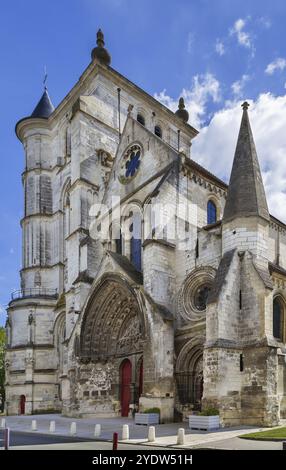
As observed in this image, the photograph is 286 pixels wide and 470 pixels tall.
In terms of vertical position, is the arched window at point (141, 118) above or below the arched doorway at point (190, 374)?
above

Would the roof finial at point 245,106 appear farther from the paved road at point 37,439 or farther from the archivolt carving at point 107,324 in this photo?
the paved road at point 37,439

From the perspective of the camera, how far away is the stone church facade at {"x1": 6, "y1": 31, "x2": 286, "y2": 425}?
15.8 metres

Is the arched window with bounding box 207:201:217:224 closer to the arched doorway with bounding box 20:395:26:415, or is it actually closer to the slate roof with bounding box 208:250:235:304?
the slate roof with bounding box 208:250:235:304

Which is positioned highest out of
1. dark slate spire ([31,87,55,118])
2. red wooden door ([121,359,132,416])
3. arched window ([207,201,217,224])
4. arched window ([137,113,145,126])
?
dark slate spire ([31,87,55,118])

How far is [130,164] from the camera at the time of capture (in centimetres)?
2583

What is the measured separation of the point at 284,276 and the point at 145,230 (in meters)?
6.53

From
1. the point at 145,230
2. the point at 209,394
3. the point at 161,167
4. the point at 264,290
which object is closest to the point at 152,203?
the point at 145,230

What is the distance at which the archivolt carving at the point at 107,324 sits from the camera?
74.1 feet

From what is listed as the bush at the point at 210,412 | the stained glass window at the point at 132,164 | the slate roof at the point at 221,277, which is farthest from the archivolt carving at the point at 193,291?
the stained glass window at the point at 132,164

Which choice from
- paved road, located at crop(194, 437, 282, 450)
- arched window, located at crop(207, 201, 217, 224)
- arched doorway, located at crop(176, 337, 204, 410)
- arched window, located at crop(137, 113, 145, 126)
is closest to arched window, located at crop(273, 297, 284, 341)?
arched doorway, located at crop(176, 337, 204, 410)

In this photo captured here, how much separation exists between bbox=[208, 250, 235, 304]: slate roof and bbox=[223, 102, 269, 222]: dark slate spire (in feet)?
4.89

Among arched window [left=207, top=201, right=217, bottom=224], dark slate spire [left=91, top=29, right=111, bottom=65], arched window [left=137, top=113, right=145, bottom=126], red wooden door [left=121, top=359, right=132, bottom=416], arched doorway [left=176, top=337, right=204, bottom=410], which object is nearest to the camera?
arched doorway [left=176, top=337, right=204, bottom=410]

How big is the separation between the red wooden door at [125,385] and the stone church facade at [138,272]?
0.23 feet

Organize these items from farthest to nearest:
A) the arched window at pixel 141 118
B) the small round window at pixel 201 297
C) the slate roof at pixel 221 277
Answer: the arched window at pixel 141 118 < the small round window at pixel 201 297 < the slate roof at pixel 221 277
